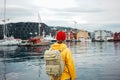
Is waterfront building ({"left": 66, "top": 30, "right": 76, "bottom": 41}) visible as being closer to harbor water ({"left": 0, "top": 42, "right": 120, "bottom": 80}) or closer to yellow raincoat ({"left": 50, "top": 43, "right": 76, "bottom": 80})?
harbor water ({"left": 0, "top": 42, "right": 120, "bottom": 80})

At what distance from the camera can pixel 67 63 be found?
6840mm

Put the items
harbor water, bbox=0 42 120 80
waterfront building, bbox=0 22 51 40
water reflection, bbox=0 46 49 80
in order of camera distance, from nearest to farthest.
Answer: harbor water, bbox=0 42 120 80, water reflection, bbox=0 46 49 80, waterfront building, bbox=0 22 51 40

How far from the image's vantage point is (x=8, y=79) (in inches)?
632

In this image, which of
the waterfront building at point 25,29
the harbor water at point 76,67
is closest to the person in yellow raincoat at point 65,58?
the harbor water at point 76,67

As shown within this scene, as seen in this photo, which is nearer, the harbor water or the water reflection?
the harbor water

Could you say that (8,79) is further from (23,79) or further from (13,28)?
(13,28)

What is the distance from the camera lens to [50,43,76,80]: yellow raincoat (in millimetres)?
6797

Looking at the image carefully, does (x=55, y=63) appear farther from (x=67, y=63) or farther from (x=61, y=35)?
(x=61, y=35)

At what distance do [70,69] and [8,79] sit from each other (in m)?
9.79

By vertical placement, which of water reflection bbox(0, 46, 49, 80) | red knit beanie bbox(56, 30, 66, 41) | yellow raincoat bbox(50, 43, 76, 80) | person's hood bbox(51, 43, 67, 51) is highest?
red knit beanie bbox(56, 30, 66, 41)

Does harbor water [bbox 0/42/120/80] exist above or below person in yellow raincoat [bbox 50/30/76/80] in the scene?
below

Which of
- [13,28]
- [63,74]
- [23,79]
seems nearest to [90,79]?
[23,79]

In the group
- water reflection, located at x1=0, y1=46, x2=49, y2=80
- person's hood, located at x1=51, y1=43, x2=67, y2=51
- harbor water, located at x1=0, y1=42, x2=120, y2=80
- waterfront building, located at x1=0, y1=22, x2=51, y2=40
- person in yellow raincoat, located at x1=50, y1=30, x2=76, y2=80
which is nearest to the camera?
person in yellow raincoat, located at x1=50, y1=30, x2=76, y2=80

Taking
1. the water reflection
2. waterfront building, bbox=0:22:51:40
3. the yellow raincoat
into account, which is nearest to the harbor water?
the water reflection
